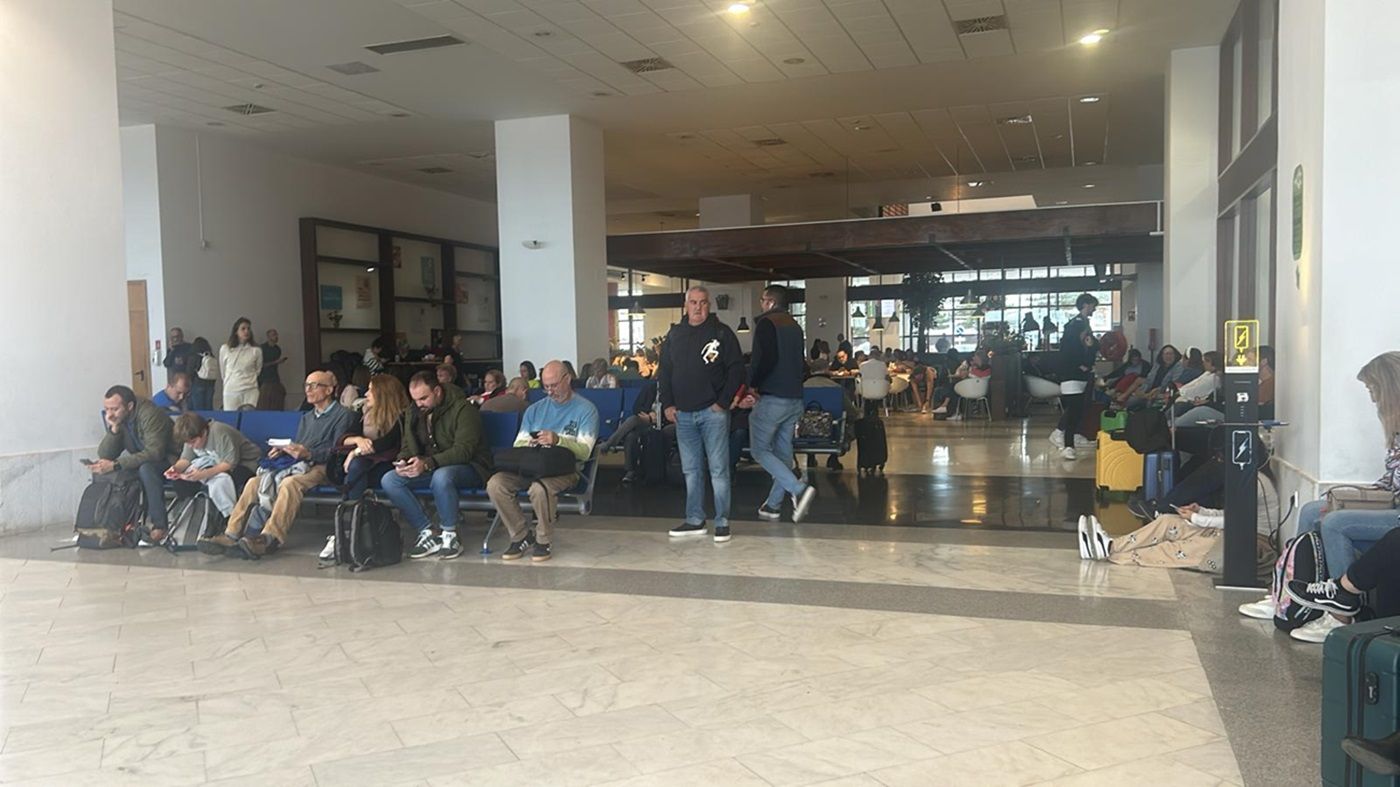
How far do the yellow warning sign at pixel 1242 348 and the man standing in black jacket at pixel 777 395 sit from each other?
2668 mm

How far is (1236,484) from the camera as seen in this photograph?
4742 mm

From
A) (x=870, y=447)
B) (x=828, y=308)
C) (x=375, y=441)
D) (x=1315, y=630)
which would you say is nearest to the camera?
(x=1315, y=630)

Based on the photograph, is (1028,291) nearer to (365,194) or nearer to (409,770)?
(365,194)

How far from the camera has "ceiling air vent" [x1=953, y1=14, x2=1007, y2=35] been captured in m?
9.93

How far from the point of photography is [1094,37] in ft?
35.1

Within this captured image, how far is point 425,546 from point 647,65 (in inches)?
280

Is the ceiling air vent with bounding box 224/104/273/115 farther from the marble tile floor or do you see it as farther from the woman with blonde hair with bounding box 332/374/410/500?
the marble tile floor

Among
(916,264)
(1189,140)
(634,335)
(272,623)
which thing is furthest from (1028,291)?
(272,623)

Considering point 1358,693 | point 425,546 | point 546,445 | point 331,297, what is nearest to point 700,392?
point 546,445

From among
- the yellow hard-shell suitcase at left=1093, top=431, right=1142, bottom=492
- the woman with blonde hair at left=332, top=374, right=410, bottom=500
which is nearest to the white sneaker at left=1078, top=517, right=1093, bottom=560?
the yellow hard-shell suitcase at left=1093, top=431, right=1142, bottom=492

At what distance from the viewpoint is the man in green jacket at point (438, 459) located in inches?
230

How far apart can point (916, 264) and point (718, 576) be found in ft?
48.6

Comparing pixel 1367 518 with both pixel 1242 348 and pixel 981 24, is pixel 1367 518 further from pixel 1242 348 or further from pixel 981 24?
pixel 981 24

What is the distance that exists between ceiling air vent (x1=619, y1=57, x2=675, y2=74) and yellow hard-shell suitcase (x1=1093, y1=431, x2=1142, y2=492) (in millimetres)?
6186
